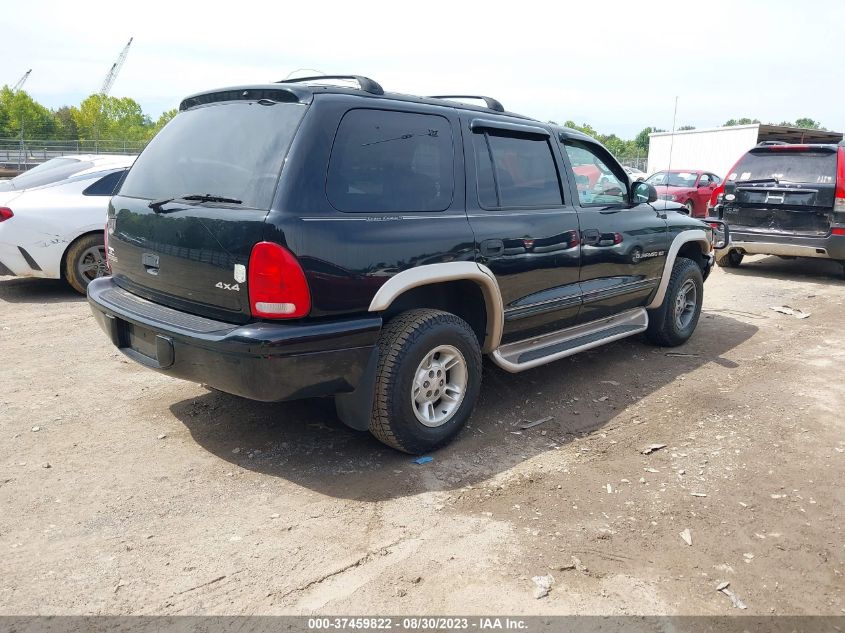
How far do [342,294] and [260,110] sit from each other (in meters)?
1.06

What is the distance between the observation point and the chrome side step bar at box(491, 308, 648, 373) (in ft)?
13.9

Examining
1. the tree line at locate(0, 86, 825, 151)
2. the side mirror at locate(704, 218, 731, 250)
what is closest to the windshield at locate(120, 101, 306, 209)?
the side mirror at locate(704, 218, 731, 250)

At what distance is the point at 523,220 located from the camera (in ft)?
13.5

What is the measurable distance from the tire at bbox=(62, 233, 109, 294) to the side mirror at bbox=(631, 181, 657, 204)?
209 inches

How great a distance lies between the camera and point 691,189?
671 inches

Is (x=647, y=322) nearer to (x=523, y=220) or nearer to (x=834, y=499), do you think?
(x=523, y=220)

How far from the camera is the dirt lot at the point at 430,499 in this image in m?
2.62

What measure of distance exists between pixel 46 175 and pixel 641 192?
6078 millimetres

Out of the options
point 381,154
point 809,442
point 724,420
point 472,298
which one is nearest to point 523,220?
point 472,298

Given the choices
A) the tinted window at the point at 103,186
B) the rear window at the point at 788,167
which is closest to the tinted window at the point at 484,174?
the tinted window at the point at 103,186

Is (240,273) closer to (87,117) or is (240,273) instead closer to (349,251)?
(349,251)

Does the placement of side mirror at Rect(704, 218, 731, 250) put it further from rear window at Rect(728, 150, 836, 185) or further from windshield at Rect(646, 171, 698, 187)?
windshield at Rect(646, 171, 698, 187)

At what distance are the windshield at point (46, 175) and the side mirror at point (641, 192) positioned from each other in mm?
5778

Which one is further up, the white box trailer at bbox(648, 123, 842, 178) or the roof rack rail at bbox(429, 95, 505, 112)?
the white box trailer at bbox(648, 123, 842, 178)
